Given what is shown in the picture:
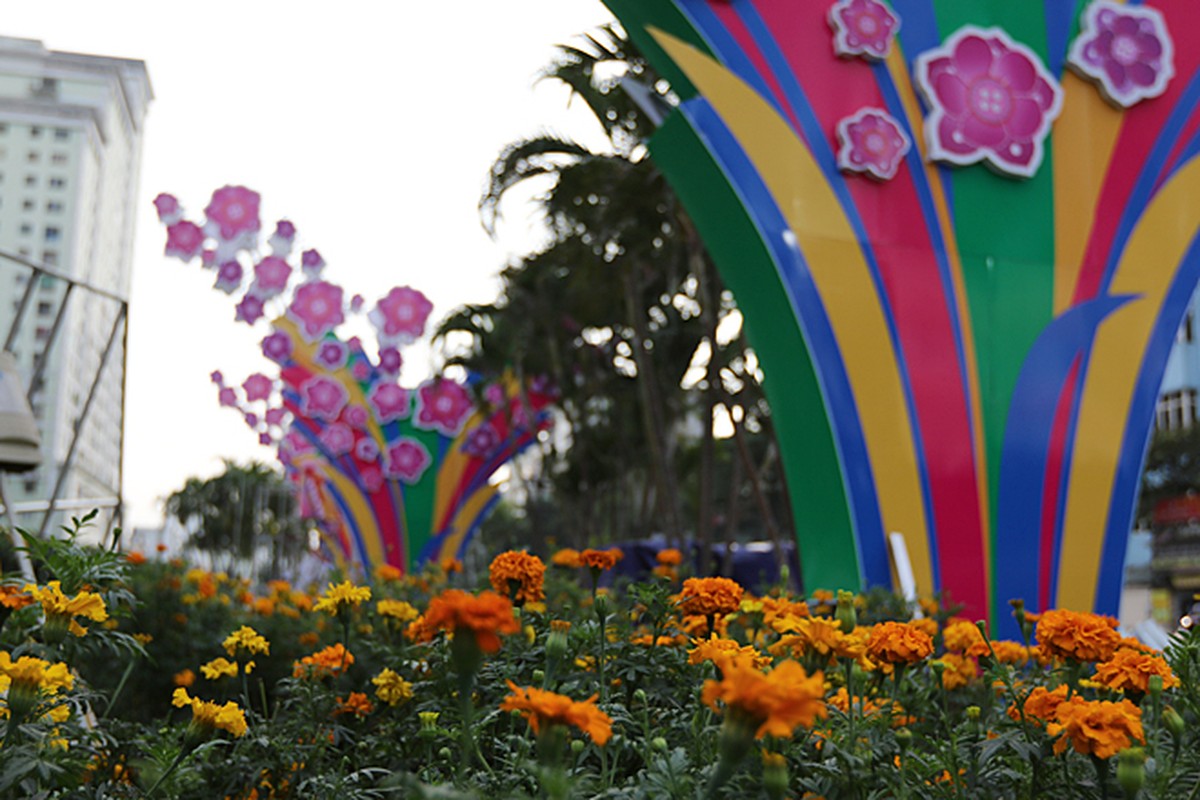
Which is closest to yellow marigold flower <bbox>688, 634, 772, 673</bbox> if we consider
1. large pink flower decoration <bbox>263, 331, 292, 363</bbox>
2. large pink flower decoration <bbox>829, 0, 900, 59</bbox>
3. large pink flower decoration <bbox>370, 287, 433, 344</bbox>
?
large pink flower decoration <bbox>829, 0, 900, 59</bbox>

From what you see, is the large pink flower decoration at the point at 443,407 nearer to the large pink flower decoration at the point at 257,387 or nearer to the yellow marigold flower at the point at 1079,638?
the large pink flower decoration at the point at 257,387

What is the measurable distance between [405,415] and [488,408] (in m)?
2.56

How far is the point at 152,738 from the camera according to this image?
7.09ft

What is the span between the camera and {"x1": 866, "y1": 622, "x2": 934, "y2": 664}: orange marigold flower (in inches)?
65.1

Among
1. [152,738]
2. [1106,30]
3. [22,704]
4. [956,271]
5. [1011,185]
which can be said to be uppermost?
[1106,30]

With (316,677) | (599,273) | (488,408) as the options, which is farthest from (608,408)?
(316,677)

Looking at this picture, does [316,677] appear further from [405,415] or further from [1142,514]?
[1142,514]

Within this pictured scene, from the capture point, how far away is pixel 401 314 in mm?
15836

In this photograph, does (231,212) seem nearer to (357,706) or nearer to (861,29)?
(861,29)

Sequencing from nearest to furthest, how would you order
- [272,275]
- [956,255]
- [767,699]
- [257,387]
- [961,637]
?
[767,699]
[961,637]
[956,255]
[272,275]
[257,387]

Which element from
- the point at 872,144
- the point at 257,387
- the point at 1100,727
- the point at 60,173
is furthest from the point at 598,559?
the point at 60,173

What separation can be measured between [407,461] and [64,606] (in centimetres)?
1872

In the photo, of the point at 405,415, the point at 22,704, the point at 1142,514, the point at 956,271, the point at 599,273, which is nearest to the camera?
the point at 22,704

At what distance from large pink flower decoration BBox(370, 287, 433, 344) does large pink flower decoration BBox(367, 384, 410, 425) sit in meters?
4.16
